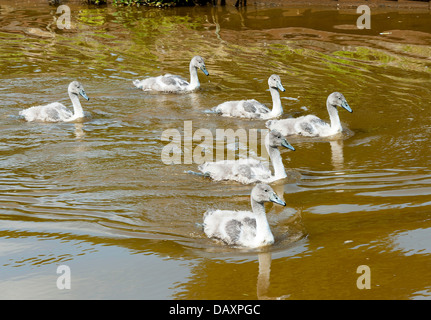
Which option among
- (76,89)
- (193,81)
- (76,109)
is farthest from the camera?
(193,81)

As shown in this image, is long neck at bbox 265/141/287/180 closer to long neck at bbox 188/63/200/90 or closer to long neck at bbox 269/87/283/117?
long neck at bbox 269/87/283/117

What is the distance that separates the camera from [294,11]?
22.0 metres

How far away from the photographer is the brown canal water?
6816 millimetres

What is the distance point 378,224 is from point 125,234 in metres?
2.78

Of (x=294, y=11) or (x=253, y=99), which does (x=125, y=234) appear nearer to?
(x=253, y=99)

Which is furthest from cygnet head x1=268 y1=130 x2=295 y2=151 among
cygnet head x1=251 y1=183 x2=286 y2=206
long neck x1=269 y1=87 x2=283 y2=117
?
long neck x1=269 y1=87 x2=283 y2=117

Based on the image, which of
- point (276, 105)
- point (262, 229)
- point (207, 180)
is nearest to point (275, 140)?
point (207, 180)

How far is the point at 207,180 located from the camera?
9.53m

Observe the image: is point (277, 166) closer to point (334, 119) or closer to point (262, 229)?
point (262, 229)

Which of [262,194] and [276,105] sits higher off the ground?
[276,105]

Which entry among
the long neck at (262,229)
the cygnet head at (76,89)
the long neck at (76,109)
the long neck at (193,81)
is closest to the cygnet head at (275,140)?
the long neck at (262,229)

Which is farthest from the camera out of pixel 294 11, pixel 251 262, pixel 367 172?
pixel 294 11

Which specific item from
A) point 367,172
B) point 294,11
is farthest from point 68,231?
point 294,11
